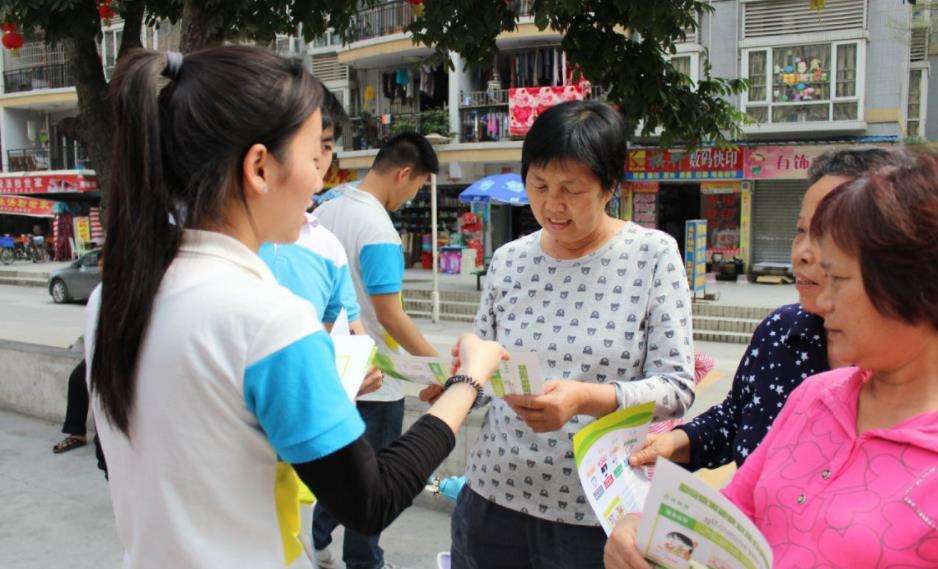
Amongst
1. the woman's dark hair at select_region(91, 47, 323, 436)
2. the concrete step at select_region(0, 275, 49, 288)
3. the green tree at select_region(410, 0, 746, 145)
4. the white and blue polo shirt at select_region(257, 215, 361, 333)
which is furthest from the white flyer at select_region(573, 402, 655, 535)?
the concrete step at select_region(0, 275, 49, 288)

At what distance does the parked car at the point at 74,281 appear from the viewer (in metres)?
16.2

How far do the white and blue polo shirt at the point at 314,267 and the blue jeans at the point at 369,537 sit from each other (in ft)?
1.84

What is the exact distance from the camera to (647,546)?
4.31 ft

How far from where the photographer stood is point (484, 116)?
19.0 metres

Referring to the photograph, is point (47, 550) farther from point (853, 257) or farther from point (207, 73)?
point (853, 257)

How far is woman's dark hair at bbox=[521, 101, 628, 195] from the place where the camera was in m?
1.84

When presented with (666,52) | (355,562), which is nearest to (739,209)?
(666,52)

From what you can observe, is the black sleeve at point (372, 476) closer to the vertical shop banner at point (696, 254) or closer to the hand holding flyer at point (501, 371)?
the hand holding flyer at point (501, 371)

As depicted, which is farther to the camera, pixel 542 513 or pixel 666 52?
pixel 666 52

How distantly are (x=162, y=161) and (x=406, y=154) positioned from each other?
7.60 ft

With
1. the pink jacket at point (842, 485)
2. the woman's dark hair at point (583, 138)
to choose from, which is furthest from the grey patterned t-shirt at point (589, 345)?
the pink jacket at point (842, 485)

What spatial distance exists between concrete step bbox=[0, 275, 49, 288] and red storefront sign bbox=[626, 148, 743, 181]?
49.2 ft

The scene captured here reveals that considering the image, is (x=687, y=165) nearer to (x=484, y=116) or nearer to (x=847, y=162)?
(x=484, y=116)

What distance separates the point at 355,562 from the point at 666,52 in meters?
3.66
